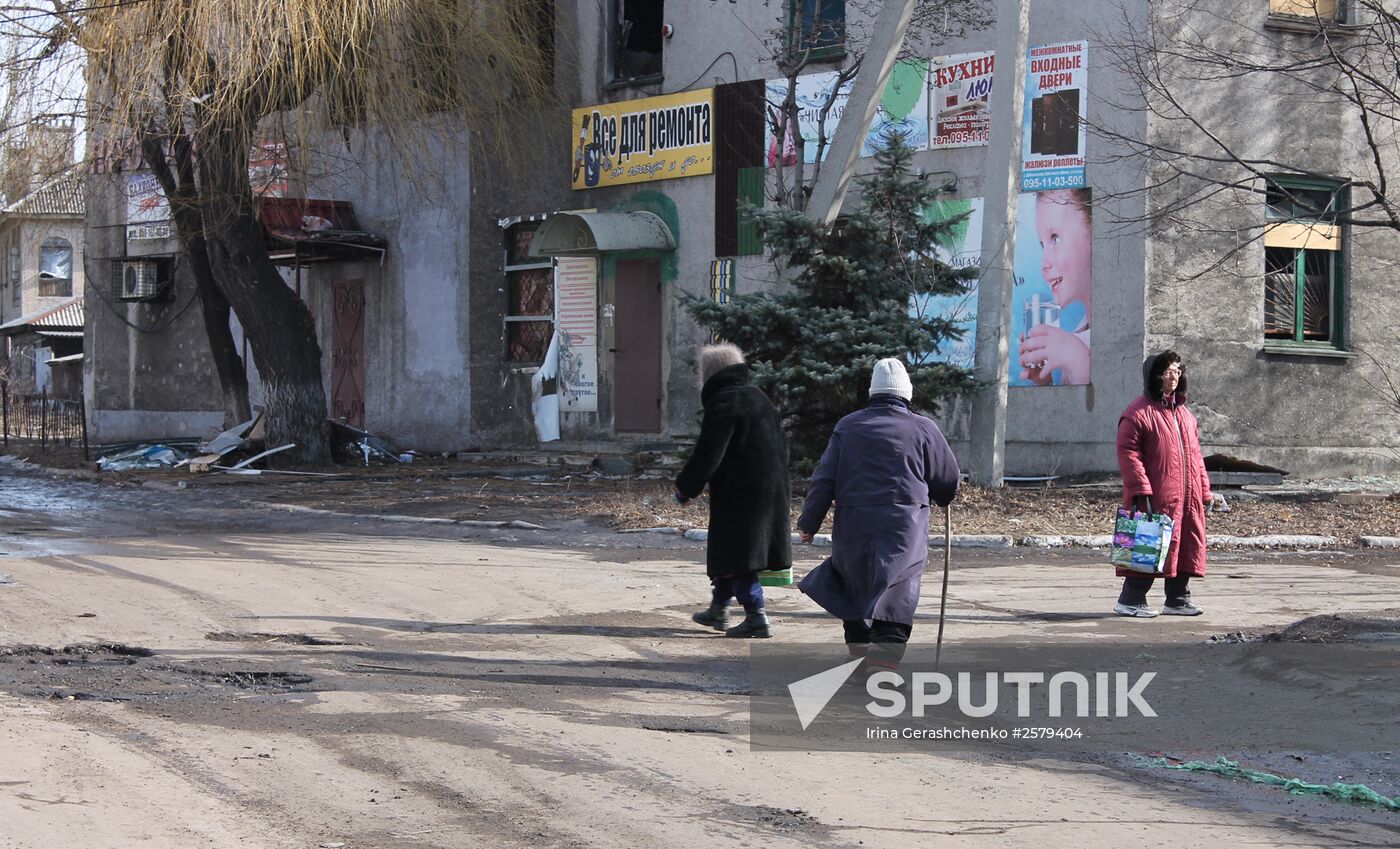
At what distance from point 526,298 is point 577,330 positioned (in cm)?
140

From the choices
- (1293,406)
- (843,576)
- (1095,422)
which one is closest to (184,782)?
(843,576)

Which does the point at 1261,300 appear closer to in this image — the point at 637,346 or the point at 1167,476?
the point at 637,346

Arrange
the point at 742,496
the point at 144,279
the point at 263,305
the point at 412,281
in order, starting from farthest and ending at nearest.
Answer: the point at 144,279, the point at 412,281, the point at 263,305, the point at 742,496

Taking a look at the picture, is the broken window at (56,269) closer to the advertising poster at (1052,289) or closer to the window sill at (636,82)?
the window sill at (636,82)

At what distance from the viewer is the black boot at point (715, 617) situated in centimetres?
864

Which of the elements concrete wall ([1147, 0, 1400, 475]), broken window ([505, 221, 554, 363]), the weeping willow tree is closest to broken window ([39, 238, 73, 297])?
the weeping willow tree

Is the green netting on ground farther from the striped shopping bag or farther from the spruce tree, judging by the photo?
the spruce tree

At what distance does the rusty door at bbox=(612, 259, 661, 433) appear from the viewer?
21.8 m

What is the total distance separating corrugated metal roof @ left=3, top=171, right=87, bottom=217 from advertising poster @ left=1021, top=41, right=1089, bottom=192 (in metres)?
11.5

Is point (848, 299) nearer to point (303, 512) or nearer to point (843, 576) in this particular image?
point (303, 512)

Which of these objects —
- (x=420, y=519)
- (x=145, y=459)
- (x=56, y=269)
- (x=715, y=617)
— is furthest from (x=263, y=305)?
(x=56, y=269)

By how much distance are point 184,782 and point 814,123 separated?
51.4 feet

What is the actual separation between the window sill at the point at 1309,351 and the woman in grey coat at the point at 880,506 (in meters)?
11.9

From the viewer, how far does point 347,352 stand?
26.2m
